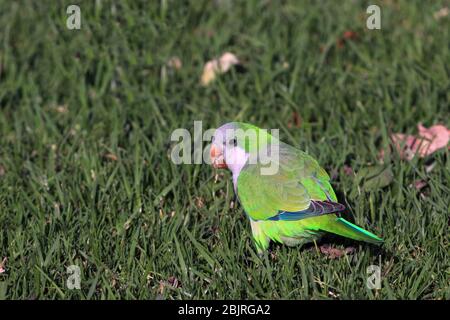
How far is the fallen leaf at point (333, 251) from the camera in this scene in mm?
3480

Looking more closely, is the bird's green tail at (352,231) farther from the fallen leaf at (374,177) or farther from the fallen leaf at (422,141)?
the fallen leaf at (422,141)

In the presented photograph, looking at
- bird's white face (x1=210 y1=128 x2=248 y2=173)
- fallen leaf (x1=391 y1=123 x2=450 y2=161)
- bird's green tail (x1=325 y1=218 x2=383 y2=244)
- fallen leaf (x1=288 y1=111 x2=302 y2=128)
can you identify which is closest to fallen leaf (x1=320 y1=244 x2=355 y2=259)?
bird's green tail (x1=325 y1=218 x2=383 y2=244)

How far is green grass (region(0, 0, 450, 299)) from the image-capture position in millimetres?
3383

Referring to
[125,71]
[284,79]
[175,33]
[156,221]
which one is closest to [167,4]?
[175,33]

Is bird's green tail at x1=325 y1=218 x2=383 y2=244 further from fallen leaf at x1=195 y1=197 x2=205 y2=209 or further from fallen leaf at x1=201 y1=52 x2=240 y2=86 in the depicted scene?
fallen leaf at x1=201 y1=52 x2=240 y2=86

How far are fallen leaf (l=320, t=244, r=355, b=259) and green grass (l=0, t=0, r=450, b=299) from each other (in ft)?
0.12

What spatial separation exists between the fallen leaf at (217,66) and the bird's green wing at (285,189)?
162 centimetres

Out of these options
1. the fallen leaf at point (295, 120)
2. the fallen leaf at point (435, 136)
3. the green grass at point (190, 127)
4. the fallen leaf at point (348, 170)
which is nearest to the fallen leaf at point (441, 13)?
the green grass at point (190, 127)

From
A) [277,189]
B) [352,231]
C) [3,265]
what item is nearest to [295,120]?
[277,189]

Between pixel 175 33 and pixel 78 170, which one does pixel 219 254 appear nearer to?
pixel 78 170

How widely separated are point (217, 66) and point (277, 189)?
1.83m

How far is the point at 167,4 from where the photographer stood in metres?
5.36

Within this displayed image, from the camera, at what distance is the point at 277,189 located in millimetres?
3512

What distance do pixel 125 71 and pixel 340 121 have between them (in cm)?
139
